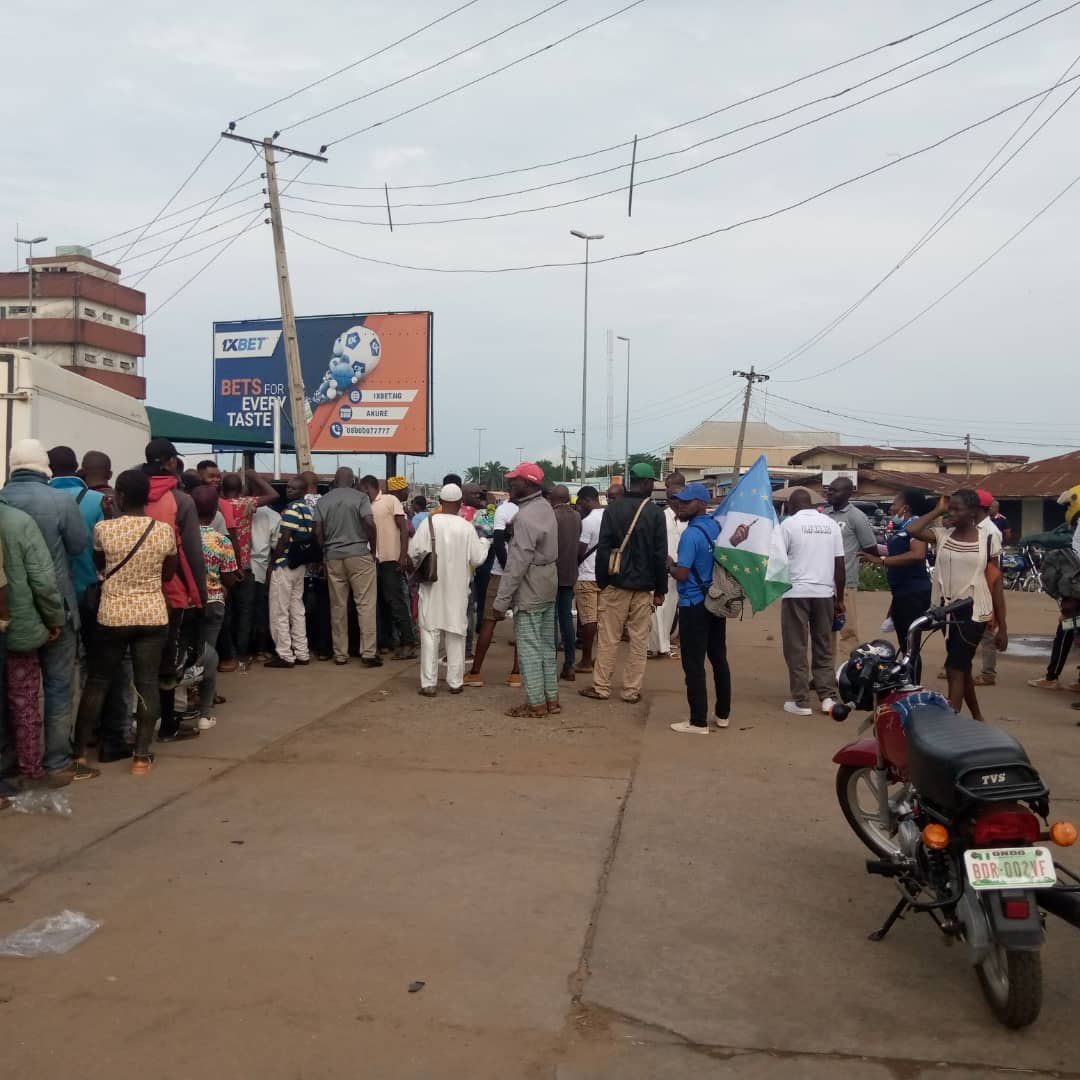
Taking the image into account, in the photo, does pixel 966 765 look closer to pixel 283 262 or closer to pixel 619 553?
pixel 619 553

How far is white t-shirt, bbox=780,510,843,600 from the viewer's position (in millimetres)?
8359

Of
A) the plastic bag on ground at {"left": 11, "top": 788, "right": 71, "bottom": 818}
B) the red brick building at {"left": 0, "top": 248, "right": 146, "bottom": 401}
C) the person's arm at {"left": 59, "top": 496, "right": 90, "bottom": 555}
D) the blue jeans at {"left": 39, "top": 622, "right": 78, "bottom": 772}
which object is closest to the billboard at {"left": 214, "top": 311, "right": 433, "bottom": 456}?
the person's arm at {"left": 59, "top": 496, "right": 90, "bottom": 555}

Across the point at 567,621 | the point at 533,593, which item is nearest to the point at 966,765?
the point at 533,593

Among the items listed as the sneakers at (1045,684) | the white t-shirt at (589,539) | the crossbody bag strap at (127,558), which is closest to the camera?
the crossbody bag strap at (127,558)

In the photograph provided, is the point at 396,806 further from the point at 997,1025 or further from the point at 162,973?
the point at 997,1025

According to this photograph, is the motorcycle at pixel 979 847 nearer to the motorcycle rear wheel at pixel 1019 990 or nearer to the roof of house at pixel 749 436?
the motorcycle rear wheel at pixel 1019 990

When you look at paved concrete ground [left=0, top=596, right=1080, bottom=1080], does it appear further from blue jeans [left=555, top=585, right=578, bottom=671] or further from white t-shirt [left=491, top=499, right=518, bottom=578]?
white t-shirt [left=491, top=499, right=518, bottom=578]

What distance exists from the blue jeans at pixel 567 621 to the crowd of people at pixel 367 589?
28 millimetres

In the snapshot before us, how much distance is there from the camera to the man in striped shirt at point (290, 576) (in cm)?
998

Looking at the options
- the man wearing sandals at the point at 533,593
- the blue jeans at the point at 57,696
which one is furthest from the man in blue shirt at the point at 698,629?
the blue jeans at the point at 57,696

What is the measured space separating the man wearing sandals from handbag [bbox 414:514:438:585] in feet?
2.48

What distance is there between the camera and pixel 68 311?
73.8 metres

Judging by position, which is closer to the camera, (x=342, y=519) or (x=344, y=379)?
(x=342, y=519)

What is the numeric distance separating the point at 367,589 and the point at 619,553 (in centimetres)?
311
